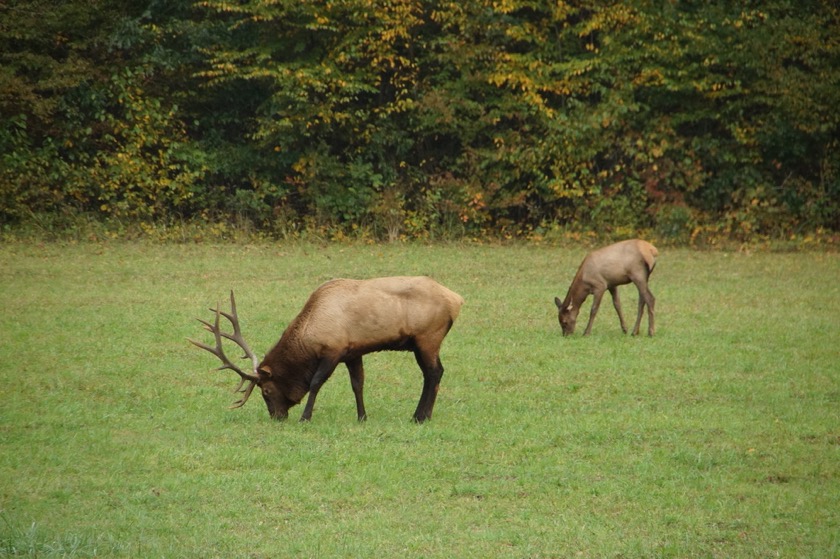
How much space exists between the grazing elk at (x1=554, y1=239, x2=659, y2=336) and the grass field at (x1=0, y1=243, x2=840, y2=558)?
36 centimetres

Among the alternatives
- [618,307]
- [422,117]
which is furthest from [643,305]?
[422,117]

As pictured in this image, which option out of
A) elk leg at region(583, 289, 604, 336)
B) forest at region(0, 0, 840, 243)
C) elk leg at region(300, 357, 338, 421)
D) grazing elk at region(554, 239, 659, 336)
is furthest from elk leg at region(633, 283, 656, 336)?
forest at region(0, 0, 840, 243)

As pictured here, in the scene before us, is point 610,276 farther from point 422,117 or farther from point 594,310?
point 422,117

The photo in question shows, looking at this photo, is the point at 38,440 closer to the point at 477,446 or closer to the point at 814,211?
the point at 477,446

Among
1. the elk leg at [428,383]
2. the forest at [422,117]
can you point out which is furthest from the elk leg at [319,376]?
the forest at [422,117]

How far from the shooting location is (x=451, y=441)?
352 inches

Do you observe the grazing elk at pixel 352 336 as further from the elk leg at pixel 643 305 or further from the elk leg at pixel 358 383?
the elk leg at pixel 643 305

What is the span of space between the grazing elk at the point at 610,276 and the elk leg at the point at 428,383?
4.91 m

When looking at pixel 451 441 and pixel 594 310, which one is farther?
pixel 594 310

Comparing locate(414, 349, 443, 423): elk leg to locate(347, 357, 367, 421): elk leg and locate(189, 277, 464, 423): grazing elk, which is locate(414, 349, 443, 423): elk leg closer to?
locate(189, 277, 464, 423): grazing elk

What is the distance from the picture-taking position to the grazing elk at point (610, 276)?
46.7 ft

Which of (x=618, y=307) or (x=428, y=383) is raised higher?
(x=428, y=383)

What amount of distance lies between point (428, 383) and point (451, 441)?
73cm

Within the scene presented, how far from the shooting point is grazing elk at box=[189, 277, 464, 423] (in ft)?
30.8
